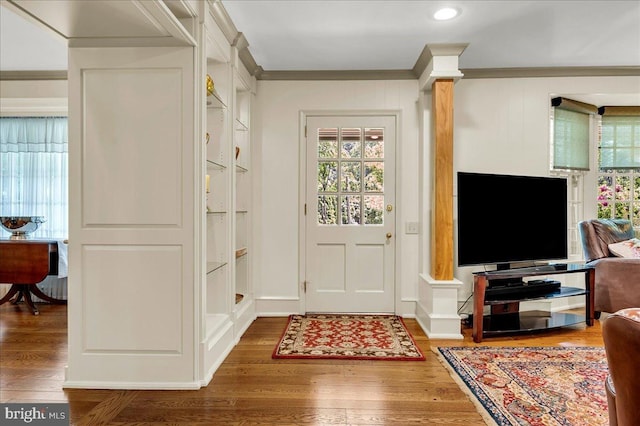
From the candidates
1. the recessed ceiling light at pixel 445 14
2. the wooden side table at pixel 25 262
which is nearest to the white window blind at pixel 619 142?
the recessed ceiling light at pixel 445 14

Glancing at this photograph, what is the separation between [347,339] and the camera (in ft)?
10.6

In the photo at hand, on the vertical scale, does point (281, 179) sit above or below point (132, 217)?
above

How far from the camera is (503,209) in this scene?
11.4ft

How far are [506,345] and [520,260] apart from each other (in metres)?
0.79

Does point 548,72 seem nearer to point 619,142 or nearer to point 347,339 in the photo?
point 619,142

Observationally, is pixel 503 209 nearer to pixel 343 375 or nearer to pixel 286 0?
pixel 343 375

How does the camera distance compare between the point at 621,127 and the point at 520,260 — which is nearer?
the point at 520,260

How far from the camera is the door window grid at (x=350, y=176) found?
3.98 meters

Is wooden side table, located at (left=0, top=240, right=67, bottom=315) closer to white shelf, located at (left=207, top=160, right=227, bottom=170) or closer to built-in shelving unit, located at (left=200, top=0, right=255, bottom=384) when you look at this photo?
built-in shelving unit, located at (left=200, top=0, right=255, bottom=384)

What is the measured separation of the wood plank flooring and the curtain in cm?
206

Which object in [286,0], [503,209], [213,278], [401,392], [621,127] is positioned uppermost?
[286,0]

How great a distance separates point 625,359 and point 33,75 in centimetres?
511

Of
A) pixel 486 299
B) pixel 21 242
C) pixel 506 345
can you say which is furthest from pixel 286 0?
pixel 21 242

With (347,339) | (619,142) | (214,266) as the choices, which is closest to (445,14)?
(214,266)
